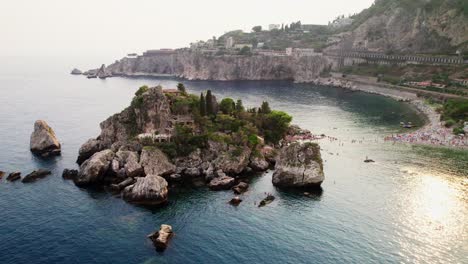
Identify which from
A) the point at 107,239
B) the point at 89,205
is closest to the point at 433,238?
the point at 107,239

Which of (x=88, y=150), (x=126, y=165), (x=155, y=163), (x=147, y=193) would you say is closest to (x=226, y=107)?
(x=155, y=163)

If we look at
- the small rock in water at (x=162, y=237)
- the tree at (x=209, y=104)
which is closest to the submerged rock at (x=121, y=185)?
the small rock in water at (x=162, y=237)

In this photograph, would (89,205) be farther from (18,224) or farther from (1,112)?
(1,112)

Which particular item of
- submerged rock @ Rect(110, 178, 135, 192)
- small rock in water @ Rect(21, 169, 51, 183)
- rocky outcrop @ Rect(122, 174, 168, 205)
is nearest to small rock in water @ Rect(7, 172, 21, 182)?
small rock in water @ Rect(21, 169, 51, 183)

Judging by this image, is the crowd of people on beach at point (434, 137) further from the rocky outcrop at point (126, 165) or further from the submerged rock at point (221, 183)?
the rocky outcrop at point (126, 165)

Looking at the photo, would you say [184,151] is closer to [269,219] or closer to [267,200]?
[267,200]

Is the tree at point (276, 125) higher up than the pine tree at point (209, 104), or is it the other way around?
the pine tree at point (209, 104)

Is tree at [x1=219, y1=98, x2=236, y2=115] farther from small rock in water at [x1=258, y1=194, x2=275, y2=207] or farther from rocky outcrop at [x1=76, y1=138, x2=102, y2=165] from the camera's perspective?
small rock in water at [x1=258, y1=194, x2=275, y2=207]
